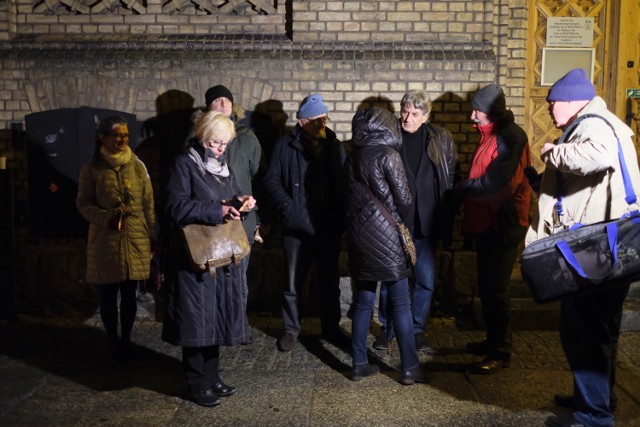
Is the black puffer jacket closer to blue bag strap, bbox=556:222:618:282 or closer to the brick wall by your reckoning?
blue bag strap, bbox=556:222:618:282

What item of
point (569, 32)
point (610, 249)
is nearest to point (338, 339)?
point (610, 249)

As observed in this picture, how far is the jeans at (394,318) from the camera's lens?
4.97 m

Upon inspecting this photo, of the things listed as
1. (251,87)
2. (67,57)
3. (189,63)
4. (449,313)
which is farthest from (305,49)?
(449,313)

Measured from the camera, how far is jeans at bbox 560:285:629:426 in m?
4.04

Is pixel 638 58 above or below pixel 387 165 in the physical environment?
above

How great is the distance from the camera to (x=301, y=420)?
4.45 meters

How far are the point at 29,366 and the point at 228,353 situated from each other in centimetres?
147

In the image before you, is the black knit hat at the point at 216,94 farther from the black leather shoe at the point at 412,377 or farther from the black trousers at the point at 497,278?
the black leather shoe at the point at 412,377

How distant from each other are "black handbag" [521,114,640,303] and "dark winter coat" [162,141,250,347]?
5.89ft

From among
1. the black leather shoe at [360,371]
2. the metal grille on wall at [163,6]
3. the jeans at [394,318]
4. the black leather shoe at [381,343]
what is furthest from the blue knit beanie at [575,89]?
the metal grille on wall at [163,6]

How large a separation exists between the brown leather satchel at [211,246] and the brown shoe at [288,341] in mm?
1441

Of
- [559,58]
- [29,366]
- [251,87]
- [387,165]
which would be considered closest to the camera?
[387,165]

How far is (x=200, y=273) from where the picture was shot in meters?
4.53

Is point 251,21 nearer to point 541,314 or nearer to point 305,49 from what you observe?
point 305,49
